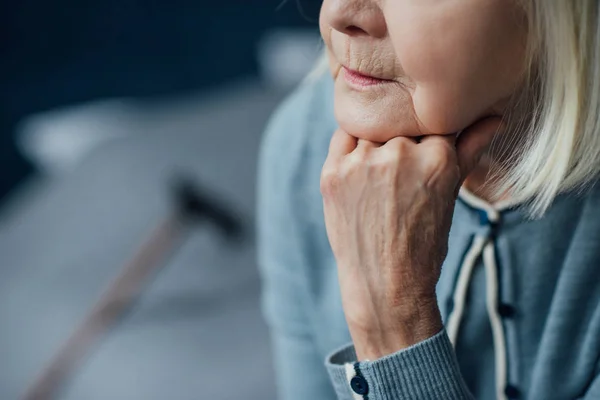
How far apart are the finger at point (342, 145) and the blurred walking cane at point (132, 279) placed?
1194mm

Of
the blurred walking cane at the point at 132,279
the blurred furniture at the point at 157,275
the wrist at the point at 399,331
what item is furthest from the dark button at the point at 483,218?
the blurred walking cane at the point at 132,279

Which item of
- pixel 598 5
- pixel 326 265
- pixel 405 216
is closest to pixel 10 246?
pixel 326 265

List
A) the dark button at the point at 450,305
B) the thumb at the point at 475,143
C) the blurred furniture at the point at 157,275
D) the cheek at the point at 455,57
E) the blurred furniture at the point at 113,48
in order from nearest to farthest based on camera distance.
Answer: the cheek at the point at 455,57, the thumb at the point at 475,143, the dark button at the point at 450,305, the blurred furniture at the point at 157,275, the blurred furniture at the point at 113,48

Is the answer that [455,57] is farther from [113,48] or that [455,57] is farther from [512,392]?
[113,48]

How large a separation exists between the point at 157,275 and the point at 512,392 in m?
1.27

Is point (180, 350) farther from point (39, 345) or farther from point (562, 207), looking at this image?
point (562, 207)

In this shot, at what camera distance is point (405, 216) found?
26.0 inches

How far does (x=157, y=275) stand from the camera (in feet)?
6.23

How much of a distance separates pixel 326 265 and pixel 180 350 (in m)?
0.87

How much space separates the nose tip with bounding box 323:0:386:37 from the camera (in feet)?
1.95

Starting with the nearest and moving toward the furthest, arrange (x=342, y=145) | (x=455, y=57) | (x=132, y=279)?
(x=455, y=57)
(x=342, y=145)
(x=132, y=279)

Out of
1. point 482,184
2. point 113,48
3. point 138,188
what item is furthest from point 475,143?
point 113,48

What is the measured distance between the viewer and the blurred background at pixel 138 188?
1686 millimetres

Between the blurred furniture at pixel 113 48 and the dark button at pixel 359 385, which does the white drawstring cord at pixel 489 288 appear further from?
the blurred furniture at pixel 113 48
